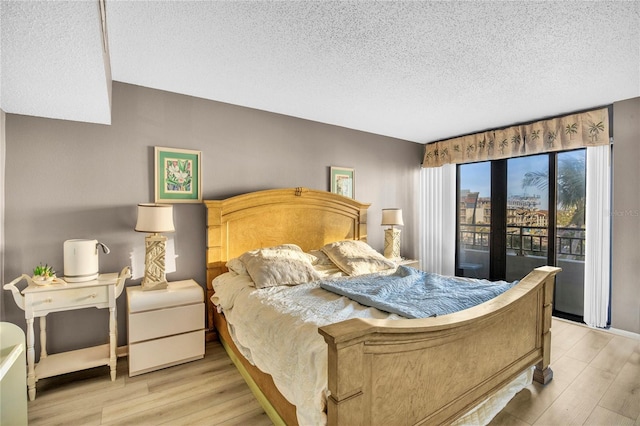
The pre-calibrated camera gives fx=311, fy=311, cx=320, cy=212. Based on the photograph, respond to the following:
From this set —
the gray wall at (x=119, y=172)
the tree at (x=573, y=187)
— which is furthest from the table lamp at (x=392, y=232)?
the tree at (x=573, y=187)

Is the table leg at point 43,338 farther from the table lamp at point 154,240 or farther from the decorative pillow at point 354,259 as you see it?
the decorative pillow at point 354,259

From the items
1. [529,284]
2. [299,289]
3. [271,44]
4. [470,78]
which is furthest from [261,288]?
[470,78]

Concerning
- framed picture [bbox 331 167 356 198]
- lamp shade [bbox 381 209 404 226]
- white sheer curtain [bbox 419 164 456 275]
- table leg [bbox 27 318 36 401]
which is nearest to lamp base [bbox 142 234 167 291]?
table leg [bbox 27 318 36 401]

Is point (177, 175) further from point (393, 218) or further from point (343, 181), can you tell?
point (393, 218)

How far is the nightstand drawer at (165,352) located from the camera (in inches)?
91.6

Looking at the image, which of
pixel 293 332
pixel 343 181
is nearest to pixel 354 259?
pixel 343 181

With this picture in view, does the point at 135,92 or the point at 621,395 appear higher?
the point at 135,92

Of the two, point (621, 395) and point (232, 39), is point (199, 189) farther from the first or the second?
point (621, 395)

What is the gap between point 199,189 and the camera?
3020 mm

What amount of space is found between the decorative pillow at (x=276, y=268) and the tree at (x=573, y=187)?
10.1 ft

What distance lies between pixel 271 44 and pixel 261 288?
5.73ft

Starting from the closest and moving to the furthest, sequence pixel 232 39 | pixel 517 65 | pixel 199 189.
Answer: pixel 232 39
pixel 517 65
pixel 199 189

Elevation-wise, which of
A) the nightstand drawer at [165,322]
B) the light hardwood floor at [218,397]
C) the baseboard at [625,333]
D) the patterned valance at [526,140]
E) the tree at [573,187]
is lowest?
the light hardwood floor at [218,397]

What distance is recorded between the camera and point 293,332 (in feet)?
5.29
